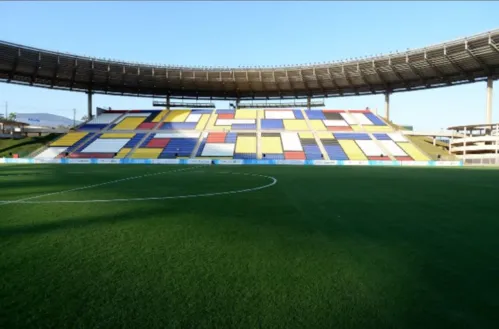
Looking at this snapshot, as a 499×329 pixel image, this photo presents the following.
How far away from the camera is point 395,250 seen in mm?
3785

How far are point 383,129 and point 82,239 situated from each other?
41.4 meters

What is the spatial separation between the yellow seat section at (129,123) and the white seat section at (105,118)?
2273 millimetres

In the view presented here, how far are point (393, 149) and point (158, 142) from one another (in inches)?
1052

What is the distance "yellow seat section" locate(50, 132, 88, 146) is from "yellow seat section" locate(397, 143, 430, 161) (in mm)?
38147

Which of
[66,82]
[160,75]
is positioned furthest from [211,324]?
[66,82]

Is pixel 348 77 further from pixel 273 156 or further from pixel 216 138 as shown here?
pixel 216 138

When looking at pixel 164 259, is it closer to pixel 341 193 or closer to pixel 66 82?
pixel 341 193

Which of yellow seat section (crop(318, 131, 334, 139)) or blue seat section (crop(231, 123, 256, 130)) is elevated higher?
blue seat section (crop(231, 123, 256, 130))

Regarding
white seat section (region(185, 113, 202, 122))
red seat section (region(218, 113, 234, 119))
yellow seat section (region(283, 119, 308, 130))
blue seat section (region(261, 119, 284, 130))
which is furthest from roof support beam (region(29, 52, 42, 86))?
yellow seat section (region(283, 119, 308, 130))

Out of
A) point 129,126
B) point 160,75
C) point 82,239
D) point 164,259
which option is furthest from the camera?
point 160,75

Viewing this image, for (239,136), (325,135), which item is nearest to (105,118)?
(239,136)

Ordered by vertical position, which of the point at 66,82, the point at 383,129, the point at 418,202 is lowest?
the point at 418,202

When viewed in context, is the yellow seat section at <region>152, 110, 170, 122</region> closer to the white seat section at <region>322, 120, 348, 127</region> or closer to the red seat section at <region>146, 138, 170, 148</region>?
the red seat section at <region>146, 138, 170, 148</region>

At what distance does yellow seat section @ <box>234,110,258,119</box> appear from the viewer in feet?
149
